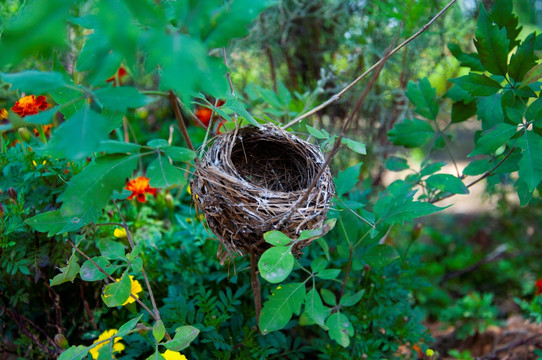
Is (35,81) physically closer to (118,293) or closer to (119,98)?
(119,98)

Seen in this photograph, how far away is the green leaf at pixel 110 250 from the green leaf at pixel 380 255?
1.91ft

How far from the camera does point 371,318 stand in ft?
3.52

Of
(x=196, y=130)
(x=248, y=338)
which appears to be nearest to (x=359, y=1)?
(x=196, y=130)

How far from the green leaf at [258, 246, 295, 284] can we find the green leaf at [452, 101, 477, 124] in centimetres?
73

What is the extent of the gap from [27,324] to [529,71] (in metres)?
1.35

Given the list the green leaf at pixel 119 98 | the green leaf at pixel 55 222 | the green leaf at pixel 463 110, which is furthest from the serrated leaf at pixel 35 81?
the green leaf at pixel 463 110

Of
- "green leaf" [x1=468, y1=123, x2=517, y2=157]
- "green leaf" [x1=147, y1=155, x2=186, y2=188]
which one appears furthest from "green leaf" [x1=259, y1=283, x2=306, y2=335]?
"green leaf" [x1=468, y1=123, x2=517, y2=157]

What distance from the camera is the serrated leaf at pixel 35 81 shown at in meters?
0.51

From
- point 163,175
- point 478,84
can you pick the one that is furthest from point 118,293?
point 478,84

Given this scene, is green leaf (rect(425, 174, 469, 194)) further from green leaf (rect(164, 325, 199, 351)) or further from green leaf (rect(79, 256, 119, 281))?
green leaf (rect(79, 256, 119, 281))

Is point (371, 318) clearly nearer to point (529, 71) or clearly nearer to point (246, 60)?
point (529, 71)

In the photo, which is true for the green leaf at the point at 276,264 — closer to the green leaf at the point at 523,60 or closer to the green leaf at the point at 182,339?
the green leaf at the point at 182,339

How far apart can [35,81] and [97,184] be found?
0.16 meters

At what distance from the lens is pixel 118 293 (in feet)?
2.39
